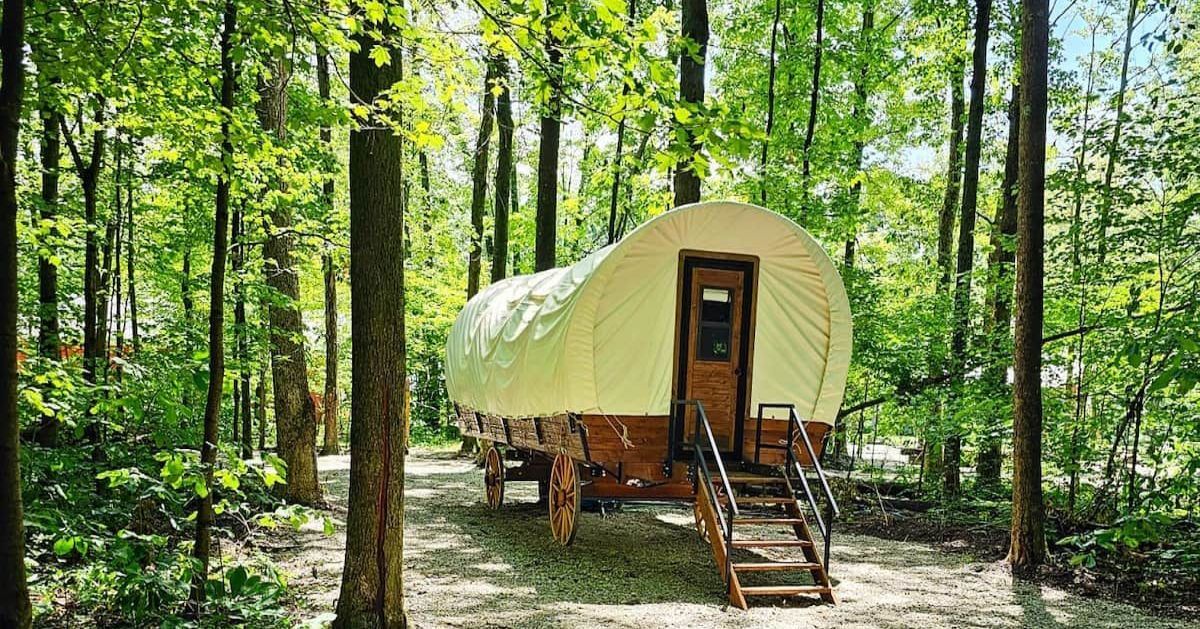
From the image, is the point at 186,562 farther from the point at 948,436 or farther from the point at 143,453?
the point at 948,436

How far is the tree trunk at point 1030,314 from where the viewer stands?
27.3ft

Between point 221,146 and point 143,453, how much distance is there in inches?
118

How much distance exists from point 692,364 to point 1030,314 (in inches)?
132

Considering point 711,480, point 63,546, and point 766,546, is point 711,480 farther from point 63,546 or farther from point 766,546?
point 63,546

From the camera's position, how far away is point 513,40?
4.03 m

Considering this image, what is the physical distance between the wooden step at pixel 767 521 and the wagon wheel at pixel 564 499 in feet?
6.55

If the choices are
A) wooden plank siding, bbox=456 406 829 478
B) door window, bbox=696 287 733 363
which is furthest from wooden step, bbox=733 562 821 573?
door window, bbox=696 287 733 363

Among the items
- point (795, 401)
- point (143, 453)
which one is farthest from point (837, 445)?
point (143, 453)

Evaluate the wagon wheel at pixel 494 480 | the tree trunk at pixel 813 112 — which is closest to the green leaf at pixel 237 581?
the wagon wheel at pixel 494 480

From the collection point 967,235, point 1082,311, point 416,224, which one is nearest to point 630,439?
point 1082,311

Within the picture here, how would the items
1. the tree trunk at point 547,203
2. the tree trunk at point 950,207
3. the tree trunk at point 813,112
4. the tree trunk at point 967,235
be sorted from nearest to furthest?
the tree trunk at point 967,235 < the tree trunk at point 813,112 < the tree trunk at point 950,207 < the tree trunk at point 547,203

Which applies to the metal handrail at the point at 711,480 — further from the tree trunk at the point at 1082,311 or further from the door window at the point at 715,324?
the tree trunk at the point at 1082,311

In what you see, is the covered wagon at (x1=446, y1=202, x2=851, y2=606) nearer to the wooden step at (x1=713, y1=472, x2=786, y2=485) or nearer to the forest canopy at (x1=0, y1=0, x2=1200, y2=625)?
the wooden step at (x1=713, y1=472, x2=786, y2=485)

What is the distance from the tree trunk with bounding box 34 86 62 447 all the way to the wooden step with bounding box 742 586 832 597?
5788 millimetres
